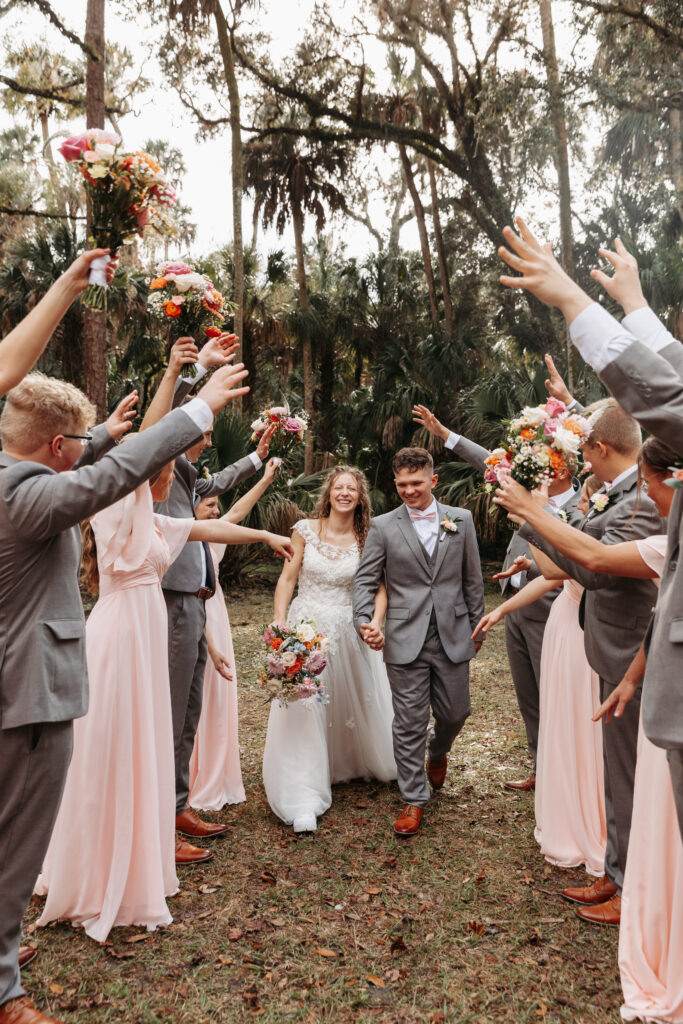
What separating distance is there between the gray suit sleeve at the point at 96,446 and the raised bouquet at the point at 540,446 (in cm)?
175

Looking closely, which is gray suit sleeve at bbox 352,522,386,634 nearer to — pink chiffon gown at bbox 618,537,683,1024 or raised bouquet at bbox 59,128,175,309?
pink chiffon gown at bbox 618,537,683,1024

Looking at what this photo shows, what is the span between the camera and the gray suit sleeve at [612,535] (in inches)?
137

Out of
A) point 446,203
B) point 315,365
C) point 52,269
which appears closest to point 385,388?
point 315,365

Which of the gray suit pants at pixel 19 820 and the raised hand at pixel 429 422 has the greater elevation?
the raised hand at pixel 429 422

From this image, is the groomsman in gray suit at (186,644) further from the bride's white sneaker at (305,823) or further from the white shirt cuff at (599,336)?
the white shirt cuff at (599,336)

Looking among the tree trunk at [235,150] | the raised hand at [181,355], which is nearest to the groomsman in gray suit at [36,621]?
the raised hand at [181,355]

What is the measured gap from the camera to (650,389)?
223 cm

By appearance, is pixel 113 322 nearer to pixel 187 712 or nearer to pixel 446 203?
pixel 446 203

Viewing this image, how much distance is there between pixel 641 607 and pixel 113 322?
18658mm

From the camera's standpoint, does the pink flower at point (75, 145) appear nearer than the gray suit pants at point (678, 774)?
No

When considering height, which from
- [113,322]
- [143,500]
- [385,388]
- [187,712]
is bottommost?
[187,712]

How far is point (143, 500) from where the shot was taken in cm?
373

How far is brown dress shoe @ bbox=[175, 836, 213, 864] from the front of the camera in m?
4.62

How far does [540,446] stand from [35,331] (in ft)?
7.08
